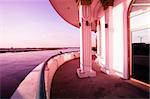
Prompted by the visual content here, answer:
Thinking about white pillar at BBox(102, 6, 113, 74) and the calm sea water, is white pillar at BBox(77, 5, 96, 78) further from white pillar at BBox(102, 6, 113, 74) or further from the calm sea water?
the calm sea water

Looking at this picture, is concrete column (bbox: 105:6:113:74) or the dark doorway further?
the dark doorway

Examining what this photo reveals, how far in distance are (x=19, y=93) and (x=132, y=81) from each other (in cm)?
418

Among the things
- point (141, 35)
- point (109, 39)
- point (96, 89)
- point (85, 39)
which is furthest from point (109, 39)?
point (141, 35)

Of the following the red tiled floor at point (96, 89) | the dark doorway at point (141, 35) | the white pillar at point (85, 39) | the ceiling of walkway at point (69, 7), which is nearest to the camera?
the red tiled floor at point (96, 89)

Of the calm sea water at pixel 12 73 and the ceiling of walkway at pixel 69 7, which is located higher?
the ceiling of walkway at pixel 69 7

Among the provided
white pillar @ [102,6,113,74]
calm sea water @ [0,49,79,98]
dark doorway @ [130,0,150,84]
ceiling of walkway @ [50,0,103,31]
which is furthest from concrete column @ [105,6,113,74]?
calm sea water @ [0,49,79,98]

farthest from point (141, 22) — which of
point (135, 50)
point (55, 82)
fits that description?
point (55, 82)

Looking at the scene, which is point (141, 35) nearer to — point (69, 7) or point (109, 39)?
point (109, 39)

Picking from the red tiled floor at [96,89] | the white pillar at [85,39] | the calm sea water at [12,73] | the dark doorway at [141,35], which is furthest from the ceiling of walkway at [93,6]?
the calm sea water at [12,73]

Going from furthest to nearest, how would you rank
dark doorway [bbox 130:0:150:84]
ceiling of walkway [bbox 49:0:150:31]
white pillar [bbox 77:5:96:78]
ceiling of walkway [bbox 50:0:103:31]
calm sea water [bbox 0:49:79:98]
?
calm sea water [bbox 0:49:79:98] → ceiling of walkway [bbox 50:0:103:31] → dark doorway [bbox 130:0:150:84] → ceiling of walkway [bbox 49:0:150:31] → white pillar [bbox 77:5:96:78]

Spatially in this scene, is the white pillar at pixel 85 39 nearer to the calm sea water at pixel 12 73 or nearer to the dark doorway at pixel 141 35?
the dark doorway at pixel 141 35

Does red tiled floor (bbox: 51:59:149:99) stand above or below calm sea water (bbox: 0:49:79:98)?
above

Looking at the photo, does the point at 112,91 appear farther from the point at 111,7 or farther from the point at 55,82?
the point at 111,7

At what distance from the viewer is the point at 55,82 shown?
7.53 m
